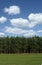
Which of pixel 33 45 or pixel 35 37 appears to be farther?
pixel 35 37

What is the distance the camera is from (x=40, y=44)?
120250 mm

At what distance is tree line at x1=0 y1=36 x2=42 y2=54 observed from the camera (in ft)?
389

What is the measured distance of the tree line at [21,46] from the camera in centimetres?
11869

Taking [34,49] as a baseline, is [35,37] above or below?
above

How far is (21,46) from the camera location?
119562 millimetres

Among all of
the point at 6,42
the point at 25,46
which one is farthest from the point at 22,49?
the point at 6,42

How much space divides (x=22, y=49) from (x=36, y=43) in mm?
8849

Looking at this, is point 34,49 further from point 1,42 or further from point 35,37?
point 1,42
